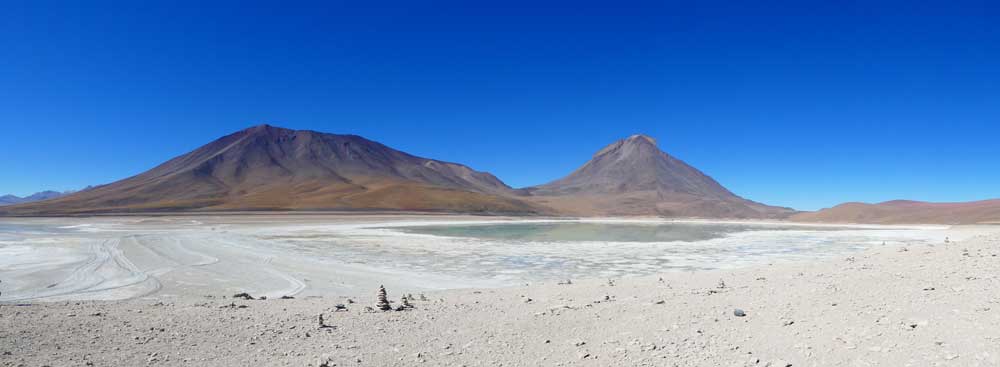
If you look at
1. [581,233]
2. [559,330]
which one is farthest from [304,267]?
[581,233]

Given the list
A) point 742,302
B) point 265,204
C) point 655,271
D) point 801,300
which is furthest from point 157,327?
point 265,204

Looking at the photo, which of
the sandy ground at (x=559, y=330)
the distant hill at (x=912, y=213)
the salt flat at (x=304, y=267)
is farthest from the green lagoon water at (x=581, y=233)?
the distant hill at (x=912, y=213)

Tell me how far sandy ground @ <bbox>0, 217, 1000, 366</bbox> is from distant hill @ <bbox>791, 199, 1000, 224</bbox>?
6509 centimetres

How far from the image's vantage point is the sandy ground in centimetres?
551

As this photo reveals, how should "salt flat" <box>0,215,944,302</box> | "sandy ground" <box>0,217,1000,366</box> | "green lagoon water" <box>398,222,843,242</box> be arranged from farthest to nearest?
"green lagoon water" <box>398,222,843,242</box>
"salt flat" <box>0,215,944,302</box>
"sandy ground" <box>0,217,1000,366</box>

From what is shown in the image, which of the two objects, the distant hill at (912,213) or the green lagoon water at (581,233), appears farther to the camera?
the distant hill at (912,213)

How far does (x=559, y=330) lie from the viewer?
6.92 metres

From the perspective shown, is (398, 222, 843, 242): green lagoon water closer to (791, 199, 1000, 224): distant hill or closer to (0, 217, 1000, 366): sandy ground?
(0, 217, 1000, 366): sandy ground

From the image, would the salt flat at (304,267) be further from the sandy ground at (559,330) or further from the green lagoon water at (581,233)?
the green lagoon water at (581,233)

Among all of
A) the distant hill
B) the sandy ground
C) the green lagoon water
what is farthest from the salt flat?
the distant hill

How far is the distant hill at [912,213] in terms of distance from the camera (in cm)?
6238

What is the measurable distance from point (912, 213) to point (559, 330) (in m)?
88.9

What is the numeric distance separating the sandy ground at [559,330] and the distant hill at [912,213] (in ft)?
214

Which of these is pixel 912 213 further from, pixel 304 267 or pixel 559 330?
pixel 559 330
